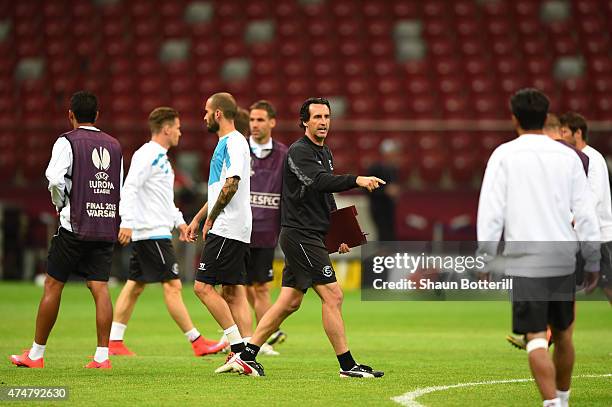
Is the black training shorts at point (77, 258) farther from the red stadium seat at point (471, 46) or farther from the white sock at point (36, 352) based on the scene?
the red stadium seat at point (471, 46)

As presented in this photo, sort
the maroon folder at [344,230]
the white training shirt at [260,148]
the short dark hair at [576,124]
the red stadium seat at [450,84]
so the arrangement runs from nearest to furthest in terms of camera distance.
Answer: the maroon folder at [344,230] → the short dark hair at [576,124] → the white training shirt at [260,148] → the red stadium seat at [450,84]

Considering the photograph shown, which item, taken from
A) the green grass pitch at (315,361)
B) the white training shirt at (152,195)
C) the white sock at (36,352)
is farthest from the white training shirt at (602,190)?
the white sock at (36,352)

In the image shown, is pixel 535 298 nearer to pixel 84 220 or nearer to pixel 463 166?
pixel 84 220

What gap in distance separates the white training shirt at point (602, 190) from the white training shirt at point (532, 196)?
350 centimetres

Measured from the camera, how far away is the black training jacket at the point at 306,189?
29.1ft

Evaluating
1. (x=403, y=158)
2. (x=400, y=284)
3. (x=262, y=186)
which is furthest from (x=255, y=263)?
(x=403, y=158)

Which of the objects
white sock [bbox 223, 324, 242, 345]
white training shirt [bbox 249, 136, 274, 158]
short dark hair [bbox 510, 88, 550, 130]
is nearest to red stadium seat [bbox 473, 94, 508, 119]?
white training shirt [bbox 249, 136, 274, 158]

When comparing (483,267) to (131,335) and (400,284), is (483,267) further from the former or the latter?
(131,335)

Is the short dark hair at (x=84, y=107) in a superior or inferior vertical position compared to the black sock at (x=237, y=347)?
superior

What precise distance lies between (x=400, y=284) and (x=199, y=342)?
2495 mm

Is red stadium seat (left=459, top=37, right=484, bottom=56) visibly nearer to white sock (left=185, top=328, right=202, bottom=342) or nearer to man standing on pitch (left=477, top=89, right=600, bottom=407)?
white sock (left=185, top=328, right=202, bottom=342)

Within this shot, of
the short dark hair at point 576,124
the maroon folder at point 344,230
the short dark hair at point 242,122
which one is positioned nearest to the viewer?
the maroon folder at point 344,230

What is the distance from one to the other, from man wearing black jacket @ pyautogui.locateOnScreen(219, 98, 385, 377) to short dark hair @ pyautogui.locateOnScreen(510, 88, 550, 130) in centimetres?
238

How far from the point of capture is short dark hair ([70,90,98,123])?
9492mm
